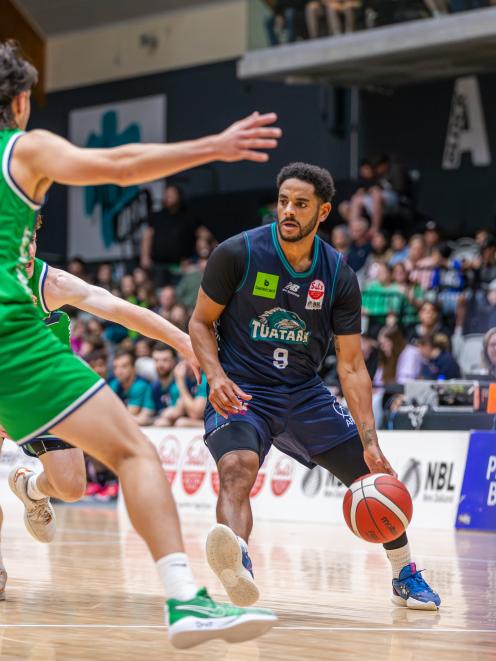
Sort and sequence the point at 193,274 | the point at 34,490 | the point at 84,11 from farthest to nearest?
1. the point at 84,11
2. the point at 193,274
3. the point at 34,490

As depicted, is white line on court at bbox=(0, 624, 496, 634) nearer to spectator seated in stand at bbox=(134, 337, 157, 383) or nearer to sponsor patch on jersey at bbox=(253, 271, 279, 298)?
sponsor patch on jersey at bbox=(253, 271, 279, 298)

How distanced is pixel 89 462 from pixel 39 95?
12674 millimetres

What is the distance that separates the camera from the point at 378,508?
18.4 feet

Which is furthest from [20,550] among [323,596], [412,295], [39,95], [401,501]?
[39,95]

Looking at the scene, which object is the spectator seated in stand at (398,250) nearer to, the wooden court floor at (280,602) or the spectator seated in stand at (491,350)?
the spectator seated in stand at (491,350)

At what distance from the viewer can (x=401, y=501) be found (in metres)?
5.62

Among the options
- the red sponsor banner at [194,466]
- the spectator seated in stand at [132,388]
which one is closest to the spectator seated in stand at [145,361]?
the spectator seated in stand at [132,388]

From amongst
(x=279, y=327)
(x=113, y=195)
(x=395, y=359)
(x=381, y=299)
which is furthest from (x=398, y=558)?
(x=113, y=195)

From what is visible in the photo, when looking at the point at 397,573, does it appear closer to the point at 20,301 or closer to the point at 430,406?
the point at 20,301

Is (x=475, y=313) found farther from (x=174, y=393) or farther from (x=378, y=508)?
(x=378, y=508)

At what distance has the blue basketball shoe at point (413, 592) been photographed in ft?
Result: 18.7

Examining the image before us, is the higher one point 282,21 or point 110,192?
point 282,21

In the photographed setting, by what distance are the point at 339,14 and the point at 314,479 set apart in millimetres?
7878

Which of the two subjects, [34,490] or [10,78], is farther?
[34,490]
